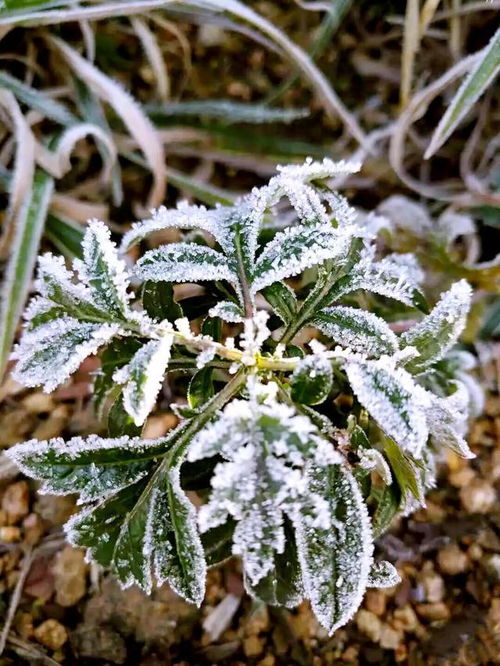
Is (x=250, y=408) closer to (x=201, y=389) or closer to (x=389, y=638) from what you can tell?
(x=201, y=389)

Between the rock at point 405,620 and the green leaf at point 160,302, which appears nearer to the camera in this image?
the green leaf at point 160,302

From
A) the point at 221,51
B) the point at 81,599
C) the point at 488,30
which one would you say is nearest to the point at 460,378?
the point at 81,599

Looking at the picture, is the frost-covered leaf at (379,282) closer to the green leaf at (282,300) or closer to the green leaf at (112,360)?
the green leaf at (282,300)

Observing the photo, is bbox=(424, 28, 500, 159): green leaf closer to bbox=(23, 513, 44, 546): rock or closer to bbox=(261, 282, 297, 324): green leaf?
bbox=(261, 282, 297, 324): green leaf

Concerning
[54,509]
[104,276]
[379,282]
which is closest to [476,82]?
[379,282]

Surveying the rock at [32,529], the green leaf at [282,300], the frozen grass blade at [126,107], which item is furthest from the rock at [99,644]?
the frozen grass blade at [126,107]

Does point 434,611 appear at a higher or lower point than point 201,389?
lower

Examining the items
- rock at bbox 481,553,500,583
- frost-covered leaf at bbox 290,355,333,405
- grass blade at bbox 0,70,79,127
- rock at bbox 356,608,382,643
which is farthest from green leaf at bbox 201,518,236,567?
grass blade at bbox 0,70,79,127
